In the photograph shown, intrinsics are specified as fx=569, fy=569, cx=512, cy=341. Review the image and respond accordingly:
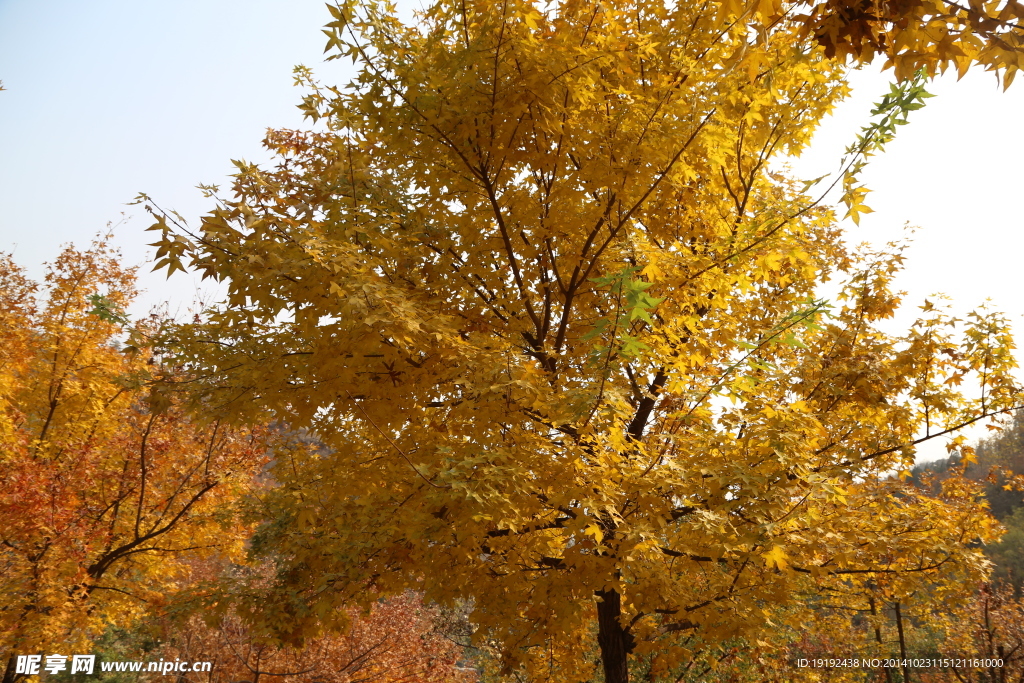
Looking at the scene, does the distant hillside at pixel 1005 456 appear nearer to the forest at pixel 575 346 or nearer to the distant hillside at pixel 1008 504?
the distant hillside at pixel 1008 504

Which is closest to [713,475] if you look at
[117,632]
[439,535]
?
[439,535]

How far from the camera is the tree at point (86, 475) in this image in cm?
734

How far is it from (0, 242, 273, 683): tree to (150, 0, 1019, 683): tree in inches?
144

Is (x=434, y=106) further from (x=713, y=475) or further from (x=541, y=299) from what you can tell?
(x=713, y=475)

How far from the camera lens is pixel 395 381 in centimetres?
427

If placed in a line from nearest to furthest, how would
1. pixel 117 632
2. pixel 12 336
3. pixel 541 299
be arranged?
pixel 541 299 < pixel 12 336 < pixel 117 632

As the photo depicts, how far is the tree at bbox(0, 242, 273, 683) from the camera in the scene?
734 cm

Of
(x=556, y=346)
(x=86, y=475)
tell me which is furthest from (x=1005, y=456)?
(x=86, y=475)

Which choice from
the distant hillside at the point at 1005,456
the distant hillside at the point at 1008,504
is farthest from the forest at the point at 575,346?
the distant hillside at the point at 1005,456

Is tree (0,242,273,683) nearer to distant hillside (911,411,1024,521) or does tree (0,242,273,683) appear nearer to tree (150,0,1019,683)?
tree (150,0,1019,683)

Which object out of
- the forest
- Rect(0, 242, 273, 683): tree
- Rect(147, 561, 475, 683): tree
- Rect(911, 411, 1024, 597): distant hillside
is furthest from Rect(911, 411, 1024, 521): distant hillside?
Rect(0, 242, 273, 683): tree

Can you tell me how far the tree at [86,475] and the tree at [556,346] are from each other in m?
3.65

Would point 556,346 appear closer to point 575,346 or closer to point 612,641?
point 575,346

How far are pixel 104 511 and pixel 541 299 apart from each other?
7446mm
